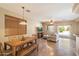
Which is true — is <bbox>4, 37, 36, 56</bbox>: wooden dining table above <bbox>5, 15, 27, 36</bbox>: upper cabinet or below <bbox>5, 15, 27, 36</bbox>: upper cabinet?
below

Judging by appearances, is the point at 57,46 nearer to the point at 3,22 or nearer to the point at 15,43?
the point at 15,43

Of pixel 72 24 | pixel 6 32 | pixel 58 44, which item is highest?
pixel 72 24

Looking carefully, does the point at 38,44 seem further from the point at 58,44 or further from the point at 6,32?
the point at 6,32

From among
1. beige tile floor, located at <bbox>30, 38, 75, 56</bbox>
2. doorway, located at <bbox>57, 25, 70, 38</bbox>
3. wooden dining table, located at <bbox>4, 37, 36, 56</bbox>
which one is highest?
doorway, located at <bbox>57, 25, 70, 38</bbox>

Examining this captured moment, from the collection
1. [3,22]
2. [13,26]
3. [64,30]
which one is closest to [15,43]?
[13,26]

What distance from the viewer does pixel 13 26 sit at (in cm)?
272

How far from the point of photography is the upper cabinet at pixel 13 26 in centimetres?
269

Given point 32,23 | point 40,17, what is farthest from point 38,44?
point 40,17

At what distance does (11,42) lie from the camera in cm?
258

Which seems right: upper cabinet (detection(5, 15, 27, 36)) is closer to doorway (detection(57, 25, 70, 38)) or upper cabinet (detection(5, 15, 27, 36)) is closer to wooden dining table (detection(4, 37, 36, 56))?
wooden dining table (detection(4, 37, 36, 56))

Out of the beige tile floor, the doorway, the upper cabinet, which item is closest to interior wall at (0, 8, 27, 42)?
the upper cabinet

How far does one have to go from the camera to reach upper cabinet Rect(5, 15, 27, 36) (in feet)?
8.81

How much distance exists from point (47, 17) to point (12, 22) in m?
1.12

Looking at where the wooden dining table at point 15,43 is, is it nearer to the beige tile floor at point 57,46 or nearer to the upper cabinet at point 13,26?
the upper cabinet at point 13,26
